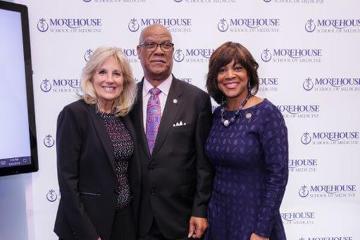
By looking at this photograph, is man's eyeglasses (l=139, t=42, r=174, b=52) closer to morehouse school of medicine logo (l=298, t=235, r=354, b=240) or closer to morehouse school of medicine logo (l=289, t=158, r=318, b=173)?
morehouse school of medicine logo (l=289, t=158, r=318, b=173)

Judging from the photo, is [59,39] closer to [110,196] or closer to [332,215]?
[110,196]

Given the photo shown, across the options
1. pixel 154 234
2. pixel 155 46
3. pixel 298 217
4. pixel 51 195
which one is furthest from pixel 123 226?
pixel 298 217

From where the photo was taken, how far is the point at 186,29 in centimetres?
288

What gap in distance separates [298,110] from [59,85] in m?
2.04

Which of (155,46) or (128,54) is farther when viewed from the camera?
(128,54)

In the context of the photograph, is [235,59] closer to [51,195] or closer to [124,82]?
[124,82]

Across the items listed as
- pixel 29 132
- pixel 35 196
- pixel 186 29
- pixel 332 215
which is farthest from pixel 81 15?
pixel 332 215

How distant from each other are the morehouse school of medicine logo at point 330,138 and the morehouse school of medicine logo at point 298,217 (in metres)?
0.64

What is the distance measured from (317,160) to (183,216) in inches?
59.7

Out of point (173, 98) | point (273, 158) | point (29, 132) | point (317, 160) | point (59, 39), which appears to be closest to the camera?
point (273, 158)

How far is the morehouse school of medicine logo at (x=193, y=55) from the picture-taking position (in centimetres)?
290

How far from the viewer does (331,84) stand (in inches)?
119

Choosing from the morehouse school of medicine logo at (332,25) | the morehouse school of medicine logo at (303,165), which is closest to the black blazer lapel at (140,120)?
the morehouse school of medicine logo at (303,165)

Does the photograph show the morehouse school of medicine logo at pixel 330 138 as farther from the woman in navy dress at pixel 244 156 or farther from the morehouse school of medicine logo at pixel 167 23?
the morehouse school of medicine logo at pixel 167 23
